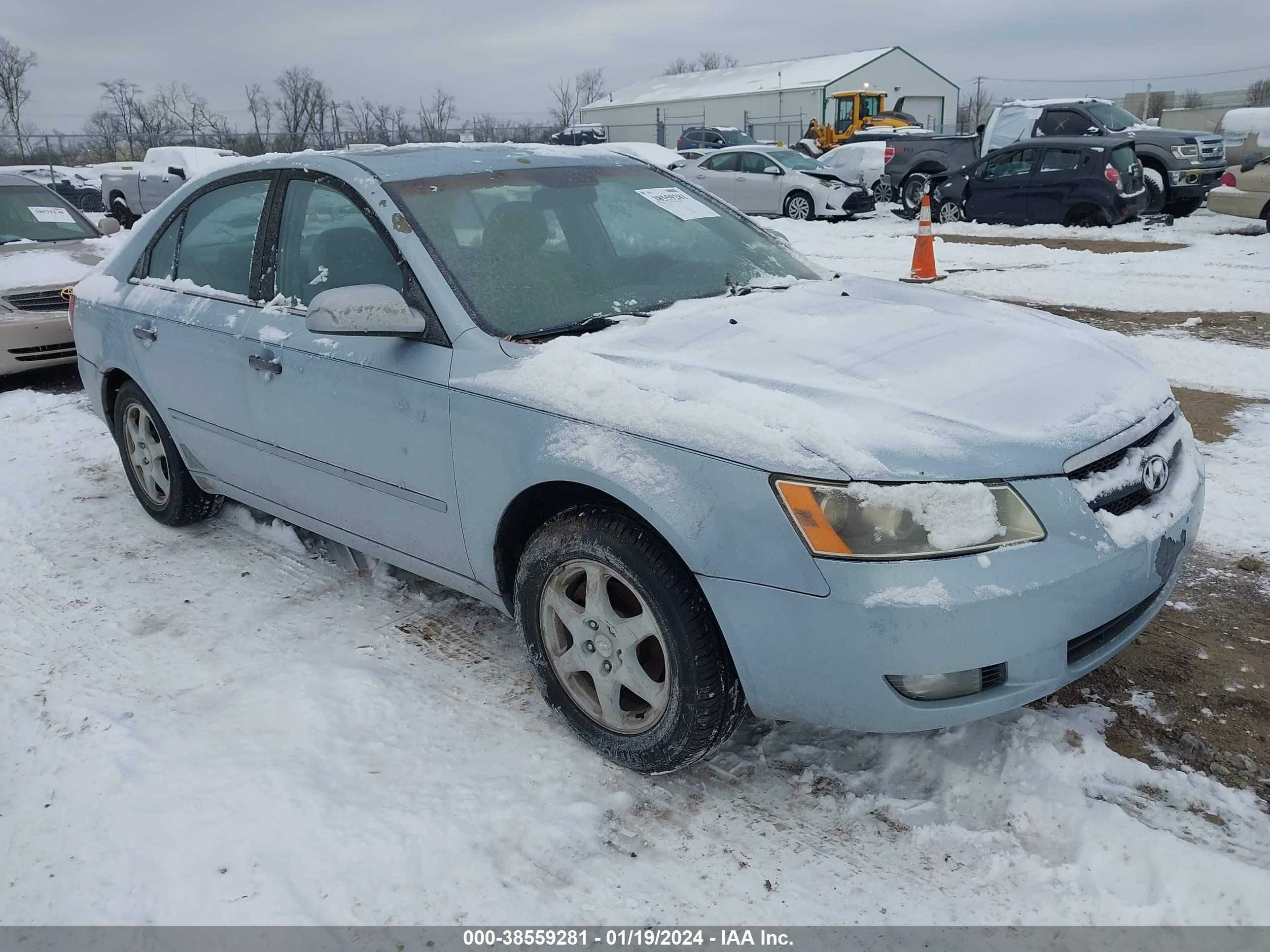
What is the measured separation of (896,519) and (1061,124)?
641 inches

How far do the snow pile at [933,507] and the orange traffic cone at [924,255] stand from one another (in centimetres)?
835

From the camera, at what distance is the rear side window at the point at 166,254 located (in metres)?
4.28

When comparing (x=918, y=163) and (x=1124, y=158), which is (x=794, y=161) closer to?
(x=918, y=163)

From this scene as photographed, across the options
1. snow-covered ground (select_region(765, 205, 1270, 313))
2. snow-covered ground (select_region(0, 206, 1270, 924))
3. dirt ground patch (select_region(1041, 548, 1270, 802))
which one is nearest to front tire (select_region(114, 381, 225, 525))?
snow-covered ground (select_region(0, 206, 1270, 924))

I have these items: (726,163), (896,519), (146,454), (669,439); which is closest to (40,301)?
(146,454)

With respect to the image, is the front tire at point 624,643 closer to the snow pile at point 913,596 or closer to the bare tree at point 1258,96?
the snow pile at point 913,596

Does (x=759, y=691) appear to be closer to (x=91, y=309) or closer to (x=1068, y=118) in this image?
(x=91, y=309)

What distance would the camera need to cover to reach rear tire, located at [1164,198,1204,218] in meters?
14.8

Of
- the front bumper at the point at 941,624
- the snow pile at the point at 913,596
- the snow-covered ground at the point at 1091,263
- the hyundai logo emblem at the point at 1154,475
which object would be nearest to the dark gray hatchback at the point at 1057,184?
the snow-covered ground at the point at 1091,263

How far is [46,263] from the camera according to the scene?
7973 millimetres

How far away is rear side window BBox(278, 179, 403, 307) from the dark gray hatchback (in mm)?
12806

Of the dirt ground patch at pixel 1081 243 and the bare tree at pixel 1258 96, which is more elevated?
the bare tree at pixel 1258 96

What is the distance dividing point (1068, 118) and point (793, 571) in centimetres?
1641
